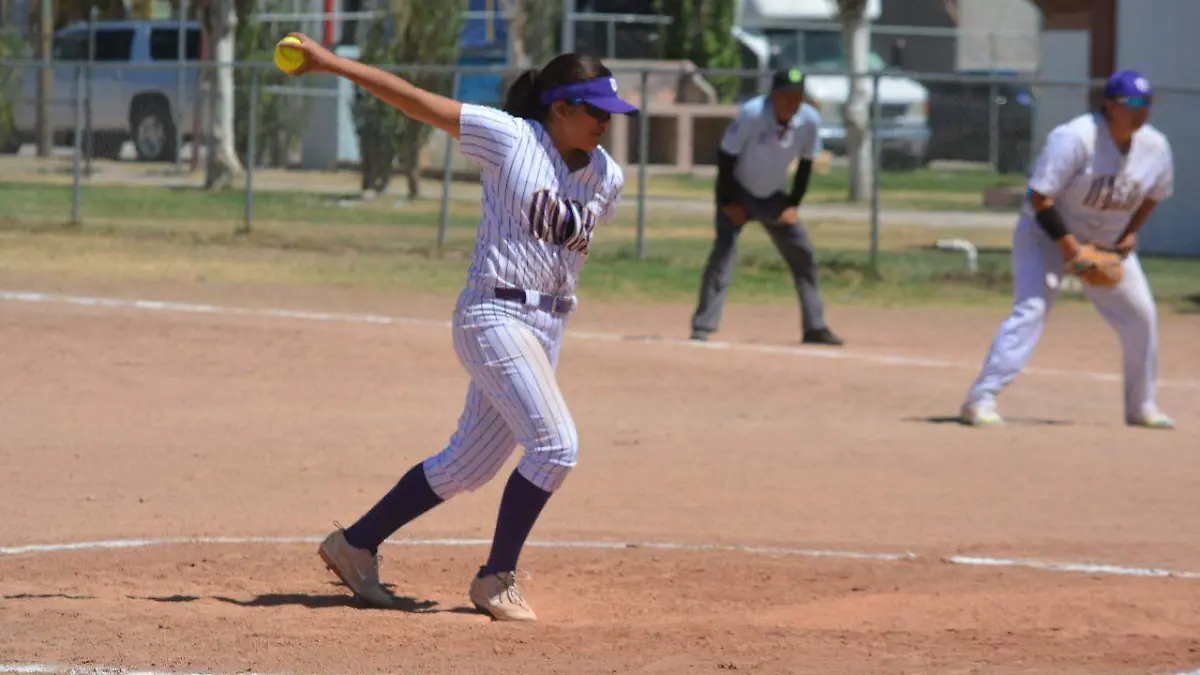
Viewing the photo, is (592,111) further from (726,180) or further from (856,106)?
(856,106)

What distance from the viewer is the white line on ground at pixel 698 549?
8016 millimetres

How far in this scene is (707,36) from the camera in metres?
45.5

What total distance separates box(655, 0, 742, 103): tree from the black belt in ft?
127

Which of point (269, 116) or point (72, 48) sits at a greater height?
point (72, 48)

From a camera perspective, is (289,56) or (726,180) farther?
(726,180)

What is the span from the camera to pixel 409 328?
→ 52.7 feet

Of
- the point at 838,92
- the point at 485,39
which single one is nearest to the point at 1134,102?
the point at 838,92

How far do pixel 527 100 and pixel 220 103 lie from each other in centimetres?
2620

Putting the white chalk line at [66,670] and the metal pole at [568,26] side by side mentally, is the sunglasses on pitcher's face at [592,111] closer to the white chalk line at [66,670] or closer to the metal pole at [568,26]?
the white chalk line at [66,670]

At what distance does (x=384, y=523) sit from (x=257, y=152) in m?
27.8

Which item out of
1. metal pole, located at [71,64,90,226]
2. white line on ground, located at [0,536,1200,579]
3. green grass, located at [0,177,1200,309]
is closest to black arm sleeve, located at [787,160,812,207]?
green grass, located at [0,177,1200,309]

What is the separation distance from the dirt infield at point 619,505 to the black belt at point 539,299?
1075 mm

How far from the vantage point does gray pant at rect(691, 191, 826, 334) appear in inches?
613

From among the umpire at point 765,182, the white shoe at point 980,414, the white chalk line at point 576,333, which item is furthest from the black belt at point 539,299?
the umpire at point 765,182
